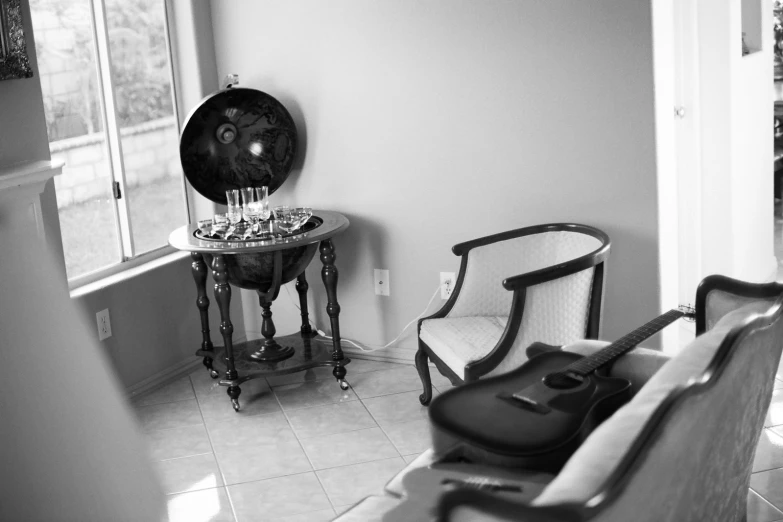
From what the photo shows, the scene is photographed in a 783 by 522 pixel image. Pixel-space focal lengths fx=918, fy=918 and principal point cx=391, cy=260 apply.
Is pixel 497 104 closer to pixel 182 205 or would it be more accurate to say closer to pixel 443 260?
pixel 443 260

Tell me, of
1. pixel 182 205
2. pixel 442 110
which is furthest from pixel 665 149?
pixel 182 205

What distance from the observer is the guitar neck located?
7.33ft

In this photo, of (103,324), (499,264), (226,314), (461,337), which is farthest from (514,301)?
Answer: (103,324)

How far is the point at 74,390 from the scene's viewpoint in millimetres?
3266

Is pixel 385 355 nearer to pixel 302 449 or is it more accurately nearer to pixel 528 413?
pixel 302 449

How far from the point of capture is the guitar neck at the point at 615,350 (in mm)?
2234

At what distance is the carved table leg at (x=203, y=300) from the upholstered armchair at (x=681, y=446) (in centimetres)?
238

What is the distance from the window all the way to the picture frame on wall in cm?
48

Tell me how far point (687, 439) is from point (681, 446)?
0.09 ft

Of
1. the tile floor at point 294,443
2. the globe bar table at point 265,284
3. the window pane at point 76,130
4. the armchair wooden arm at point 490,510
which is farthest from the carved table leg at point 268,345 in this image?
the armchair wooden arm at point 490,510

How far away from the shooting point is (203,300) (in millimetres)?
4008

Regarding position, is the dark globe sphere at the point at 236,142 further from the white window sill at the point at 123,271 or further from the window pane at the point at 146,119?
the white window sill at the point at 123,271

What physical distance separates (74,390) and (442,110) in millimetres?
1858

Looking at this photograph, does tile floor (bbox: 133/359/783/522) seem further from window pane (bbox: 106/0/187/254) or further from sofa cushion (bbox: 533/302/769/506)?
sofa cushion (bbox: 533/302/769/506)
